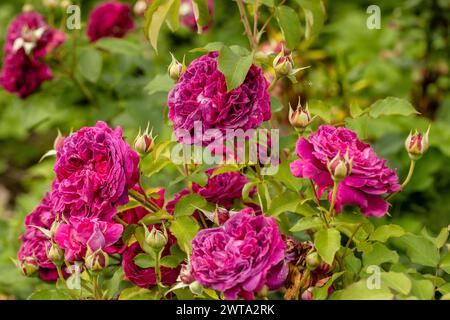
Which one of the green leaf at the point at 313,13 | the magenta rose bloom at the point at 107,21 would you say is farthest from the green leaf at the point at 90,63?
the green leaf at the point at 313,13

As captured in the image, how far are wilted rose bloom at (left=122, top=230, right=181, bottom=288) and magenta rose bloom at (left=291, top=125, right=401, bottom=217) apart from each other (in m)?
0.29

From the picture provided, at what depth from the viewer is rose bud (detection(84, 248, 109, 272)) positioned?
3.47 ft

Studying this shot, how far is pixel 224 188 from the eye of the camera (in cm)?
124

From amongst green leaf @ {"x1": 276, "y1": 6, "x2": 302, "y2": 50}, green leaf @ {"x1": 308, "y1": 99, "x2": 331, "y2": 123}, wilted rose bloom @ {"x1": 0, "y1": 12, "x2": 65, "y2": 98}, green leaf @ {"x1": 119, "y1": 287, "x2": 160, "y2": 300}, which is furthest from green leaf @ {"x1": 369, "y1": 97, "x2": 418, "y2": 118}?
wilted rose bloom @ {"x1": 0, "y1": 12, "x2": 65, "y2": 98}

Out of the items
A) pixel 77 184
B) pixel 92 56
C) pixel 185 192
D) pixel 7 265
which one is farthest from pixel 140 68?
pixel 77 184

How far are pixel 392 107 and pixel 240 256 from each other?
0.45 metres

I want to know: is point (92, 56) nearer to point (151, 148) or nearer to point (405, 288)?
point (151, 148)

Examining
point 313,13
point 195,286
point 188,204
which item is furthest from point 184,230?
point 313,13

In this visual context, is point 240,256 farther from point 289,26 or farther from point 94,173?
point 289,26

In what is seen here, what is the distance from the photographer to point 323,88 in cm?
244

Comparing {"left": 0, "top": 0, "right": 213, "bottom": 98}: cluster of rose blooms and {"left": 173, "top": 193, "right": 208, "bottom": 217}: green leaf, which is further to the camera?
{"left": 0, "top": 0, "right": 213, "bottom": 98}: cluster of rose blooms

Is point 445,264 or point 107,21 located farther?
point 107,21

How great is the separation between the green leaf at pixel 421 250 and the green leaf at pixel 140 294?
0.44 meters

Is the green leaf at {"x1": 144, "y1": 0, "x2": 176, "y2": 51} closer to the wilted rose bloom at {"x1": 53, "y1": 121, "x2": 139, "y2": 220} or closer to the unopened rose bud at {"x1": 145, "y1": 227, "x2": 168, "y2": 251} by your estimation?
the wilted rose bloom at {"x1": 53, "y1": 121, "x2": 139, "y2": 220}
